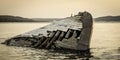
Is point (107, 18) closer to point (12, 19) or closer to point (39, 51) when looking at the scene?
point (39, 51)

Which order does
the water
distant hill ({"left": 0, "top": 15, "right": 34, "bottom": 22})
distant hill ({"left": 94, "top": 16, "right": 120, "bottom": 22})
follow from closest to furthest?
the water, distant hill ({"left": 0, "top": 15, "right": 34, "bottom": 22}), distant hill ({"left": 94, "top": 16, "right": 120, "bottom": 22})

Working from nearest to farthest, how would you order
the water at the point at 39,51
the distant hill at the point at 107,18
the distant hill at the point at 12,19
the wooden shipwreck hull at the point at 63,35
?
the water at the point at 39,51 → the wooden shipwreck hull at the point at 63,35 → the distant hill at the point at 12,19 → the distant hill at the point at 107,18

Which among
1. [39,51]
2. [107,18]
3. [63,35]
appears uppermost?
[107,18]

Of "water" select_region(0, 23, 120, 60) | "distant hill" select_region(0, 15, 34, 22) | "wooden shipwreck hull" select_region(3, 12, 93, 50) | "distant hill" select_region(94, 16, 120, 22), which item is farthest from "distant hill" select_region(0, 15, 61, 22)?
"distant hill" select_region(94, 16, 120, 22)

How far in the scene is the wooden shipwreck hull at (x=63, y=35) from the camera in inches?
405

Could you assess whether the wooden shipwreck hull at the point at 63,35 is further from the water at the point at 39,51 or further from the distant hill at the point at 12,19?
the distant hill at the point at 12,19

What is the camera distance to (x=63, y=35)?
10656 millimetres

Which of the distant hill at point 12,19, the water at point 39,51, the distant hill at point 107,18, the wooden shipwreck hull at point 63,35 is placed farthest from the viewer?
the distant hill at point 107,18

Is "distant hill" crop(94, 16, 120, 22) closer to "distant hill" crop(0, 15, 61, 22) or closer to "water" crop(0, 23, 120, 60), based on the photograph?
"water" crop(0, 23, 120, 60)

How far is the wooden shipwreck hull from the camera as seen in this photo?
10289 millimetres

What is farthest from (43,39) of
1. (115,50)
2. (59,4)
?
(115,50)

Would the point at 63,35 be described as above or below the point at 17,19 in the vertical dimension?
below

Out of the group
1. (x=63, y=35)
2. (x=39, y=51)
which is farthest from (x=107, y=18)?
(x=39, y=51)

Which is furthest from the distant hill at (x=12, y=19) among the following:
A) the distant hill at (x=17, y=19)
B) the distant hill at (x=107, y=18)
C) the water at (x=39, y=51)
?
the distant hill at (x=107, y=18)
